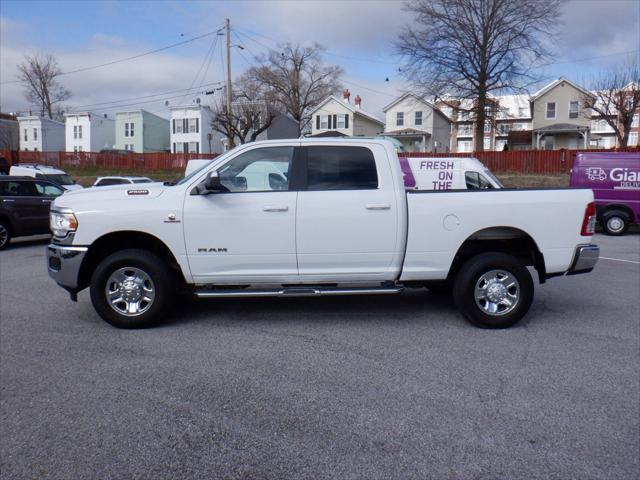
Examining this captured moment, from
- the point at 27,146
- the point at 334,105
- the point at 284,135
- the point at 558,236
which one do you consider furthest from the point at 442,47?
the point at 27,146

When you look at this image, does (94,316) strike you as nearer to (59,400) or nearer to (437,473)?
(59,400)

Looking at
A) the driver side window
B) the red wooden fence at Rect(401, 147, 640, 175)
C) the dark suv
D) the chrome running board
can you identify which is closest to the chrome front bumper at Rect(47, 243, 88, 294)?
the chrome running board

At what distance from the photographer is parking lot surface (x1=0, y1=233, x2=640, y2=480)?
3.22 metres

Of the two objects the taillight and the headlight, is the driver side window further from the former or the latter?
the taillight

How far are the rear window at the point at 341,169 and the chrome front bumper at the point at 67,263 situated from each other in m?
2.46

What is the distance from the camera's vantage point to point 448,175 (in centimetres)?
1362

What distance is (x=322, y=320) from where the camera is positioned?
6.20m

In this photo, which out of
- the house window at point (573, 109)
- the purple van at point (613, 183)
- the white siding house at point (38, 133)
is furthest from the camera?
the white siding house at point (38, 133)

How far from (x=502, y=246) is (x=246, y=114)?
136 ft

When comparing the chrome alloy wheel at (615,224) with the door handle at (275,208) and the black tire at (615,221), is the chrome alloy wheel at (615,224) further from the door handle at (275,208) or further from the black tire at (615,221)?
the door handle at (275,208)

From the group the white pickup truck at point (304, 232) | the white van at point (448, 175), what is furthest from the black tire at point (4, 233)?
the white van at point (448, 175)

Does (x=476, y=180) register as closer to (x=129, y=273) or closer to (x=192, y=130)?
(x=129, y=273)

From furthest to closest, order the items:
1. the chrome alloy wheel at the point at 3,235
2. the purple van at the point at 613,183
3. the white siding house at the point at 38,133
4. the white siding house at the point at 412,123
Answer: the white siding house at the point at 38,133
the white siding house at the point at 412,123
the purple van at the point at 613,183
the chrome alloy wheel at the point at 3,235

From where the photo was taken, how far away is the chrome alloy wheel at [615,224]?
16.2 metres
